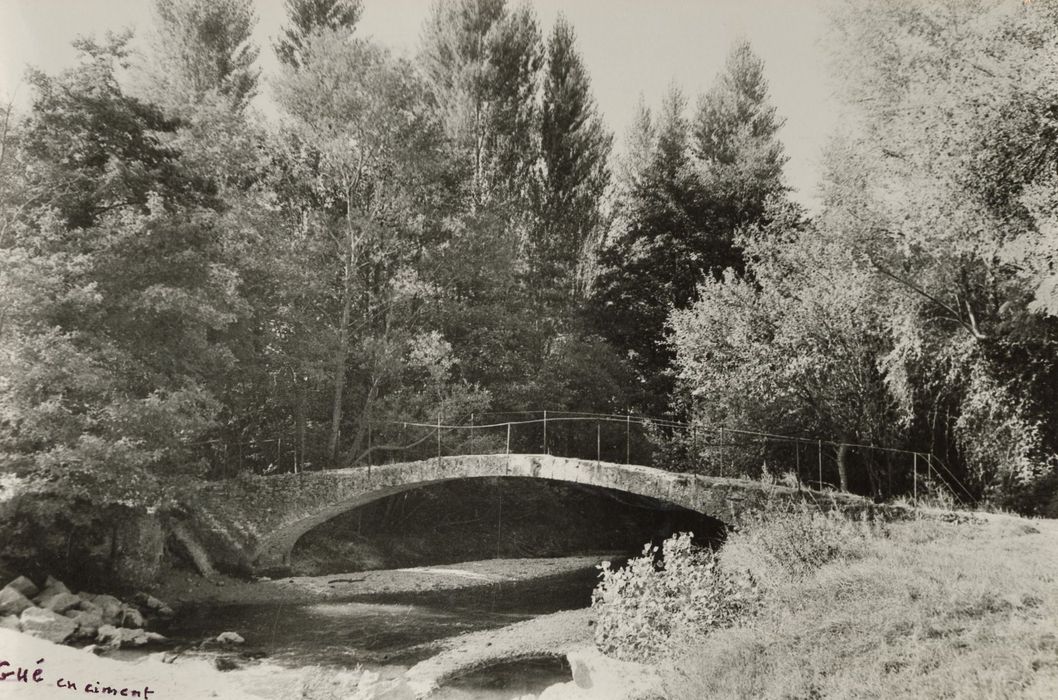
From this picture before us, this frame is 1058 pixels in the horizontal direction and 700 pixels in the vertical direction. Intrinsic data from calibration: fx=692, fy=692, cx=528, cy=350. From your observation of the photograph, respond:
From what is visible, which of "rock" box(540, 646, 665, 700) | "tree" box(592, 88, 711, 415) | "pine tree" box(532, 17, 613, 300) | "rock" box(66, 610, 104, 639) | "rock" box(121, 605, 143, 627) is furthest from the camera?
"tree" box(592, 88, 711, 415)

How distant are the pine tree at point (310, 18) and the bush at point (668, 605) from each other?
15258mm

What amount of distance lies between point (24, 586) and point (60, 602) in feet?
2.17

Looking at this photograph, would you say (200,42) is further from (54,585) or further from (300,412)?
(54,585)

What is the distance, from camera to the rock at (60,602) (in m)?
9.59

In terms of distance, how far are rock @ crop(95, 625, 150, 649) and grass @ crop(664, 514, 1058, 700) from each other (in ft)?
23.9

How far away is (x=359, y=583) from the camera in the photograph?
1395 centimetres

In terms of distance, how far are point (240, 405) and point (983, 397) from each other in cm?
1399

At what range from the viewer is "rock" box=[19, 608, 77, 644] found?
870 cm

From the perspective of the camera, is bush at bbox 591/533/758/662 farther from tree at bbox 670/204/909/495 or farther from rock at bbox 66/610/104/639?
rock at bbox 66/610/104/639

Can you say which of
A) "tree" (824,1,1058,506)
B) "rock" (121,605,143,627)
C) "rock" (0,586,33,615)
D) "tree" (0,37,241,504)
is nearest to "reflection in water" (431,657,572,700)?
"rock" (121,605,143,627)

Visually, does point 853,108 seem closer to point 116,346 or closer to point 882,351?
point 882,351

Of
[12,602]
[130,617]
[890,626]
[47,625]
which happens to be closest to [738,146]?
[890,626]

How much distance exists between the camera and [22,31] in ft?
20.9

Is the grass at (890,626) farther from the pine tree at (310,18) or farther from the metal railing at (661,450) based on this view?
the pine tree at (310,18)
